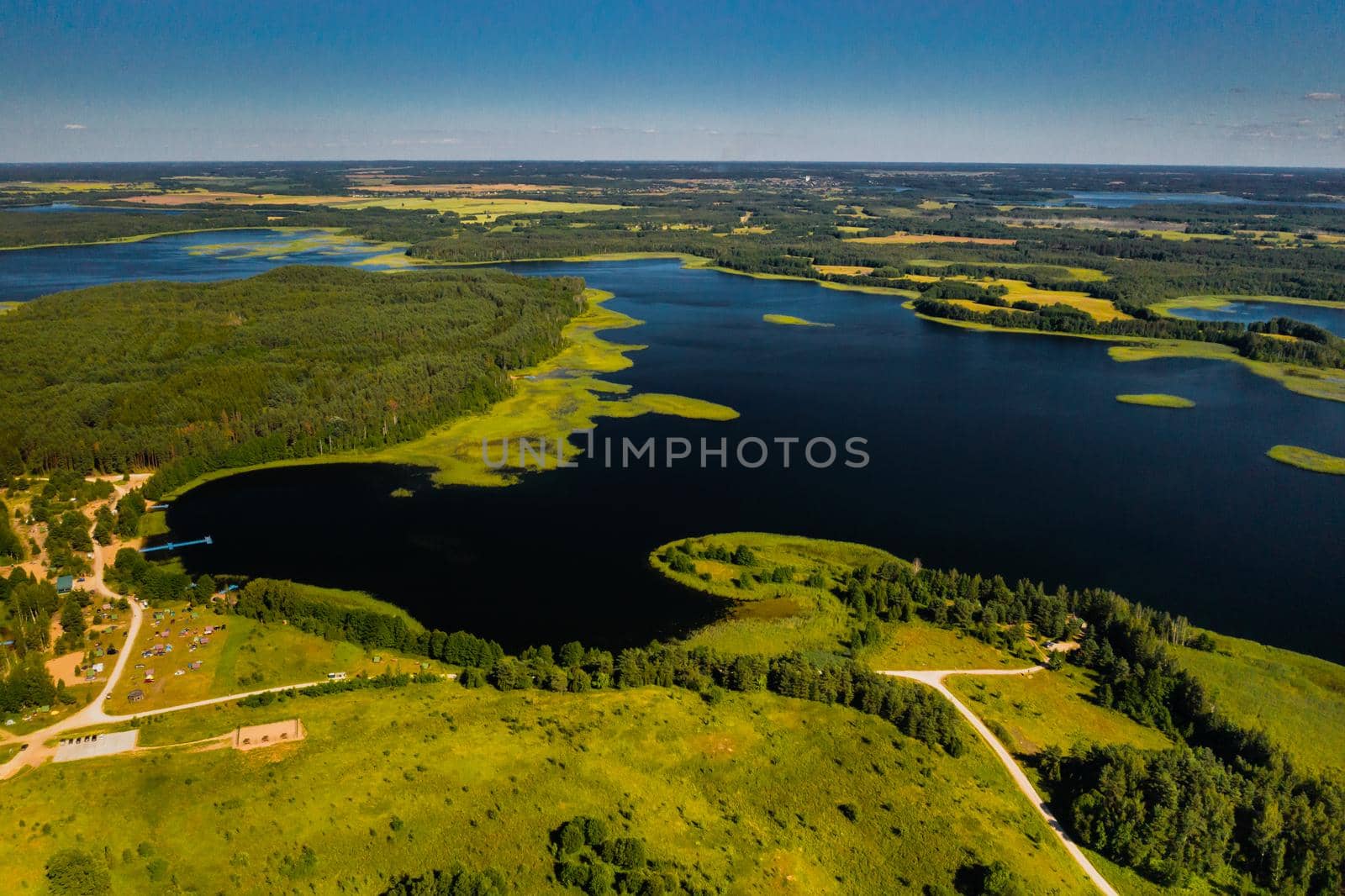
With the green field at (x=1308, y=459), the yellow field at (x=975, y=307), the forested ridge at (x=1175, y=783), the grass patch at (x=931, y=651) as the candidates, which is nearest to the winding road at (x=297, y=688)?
the grass patch at (x=931, y=651)

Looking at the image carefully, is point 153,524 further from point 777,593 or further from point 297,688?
point 777,593

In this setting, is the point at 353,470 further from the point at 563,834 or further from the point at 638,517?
the point at 563,834

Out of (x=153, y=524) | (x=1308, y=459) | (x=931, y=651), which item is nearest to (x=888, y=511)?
(x=931, y=651)

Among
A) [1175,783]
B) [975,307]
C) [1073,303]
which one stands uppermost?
[1073,303]

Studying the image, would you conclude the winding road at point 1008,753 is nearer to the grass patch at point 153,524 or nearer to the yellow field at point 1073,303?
the grass patch at point 153,524

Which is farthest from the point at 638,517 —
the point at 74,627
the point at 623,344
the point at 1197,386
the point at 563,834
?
the point at 1197,386

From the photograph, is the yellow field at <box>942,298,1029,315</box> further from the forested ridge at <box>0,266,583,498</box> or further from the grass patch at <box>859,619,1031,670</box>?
the grass patch at <box>859,619,1031,670</box>

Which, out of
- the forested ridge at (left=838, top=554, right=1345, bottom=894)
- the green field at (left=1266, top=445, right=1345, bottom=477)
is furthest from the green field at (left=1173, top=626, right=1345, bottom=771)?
the green field at (left=1266, top=445, right=1345, bottom=477)
